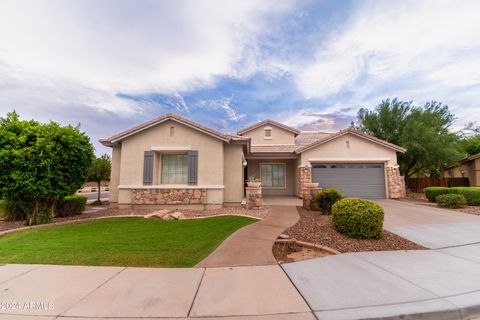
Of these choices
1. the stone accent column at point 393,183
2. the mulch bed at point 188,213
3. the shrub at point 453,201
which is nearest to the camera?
the mulch bed at point 188,213

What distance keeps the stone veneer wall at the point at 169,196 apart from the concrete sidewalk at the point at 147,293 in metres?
6.42

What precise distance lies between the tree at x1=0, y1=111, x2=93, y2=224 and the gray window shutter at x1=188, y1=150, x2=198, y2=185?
437cm

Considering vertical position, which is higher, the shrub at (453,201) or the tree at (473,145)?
the tree at (473,145)

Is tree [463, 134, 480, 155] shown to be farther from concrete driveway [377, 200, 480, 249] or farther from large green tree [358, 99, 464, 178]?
concrete driveway [377, 200, 480, 249]

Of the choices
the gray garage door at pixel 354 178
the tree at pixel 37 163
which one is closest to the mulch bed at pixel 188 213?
the tree at pixel 37 163

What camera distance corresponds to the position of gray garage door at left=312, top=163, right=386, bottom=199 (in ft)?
49.0

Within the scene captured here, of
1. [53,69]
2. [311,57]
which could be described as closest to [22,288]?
[53,69]

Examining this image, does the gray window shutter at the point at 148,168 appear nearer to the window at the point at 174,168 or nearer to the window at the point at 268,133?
the window at the point at 174,168

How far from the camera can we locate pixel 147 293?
3135mm

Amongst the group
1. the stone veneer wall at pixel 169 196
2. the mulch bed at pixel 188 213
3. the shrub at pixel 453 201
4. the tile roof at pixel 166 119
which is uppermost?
the tile roof at pixel 166 119

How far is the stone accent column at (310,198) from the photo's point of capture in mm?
10316

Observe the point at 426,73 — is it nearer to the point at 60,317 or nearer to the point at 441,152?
the point at 441,152

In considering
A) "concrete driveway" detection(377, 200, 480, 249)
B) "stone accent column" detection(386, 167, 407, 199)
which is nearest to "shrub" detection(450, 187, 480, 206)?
"concrete driveway" detection(377, 200, 480, 249)

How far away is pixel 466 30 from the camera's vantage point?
940 cm
